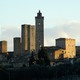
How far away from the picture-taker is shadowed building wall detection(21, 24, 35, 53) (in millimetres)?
129250

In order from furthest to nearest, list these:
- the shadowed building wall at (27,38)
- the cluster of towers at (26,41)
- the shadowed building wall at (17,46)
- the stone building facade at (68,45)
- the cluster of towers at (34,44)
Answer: the shadowed building wall at (17,46), the shadowed building wall at (27,38), the cluster of towers at (26,41), the stone building facade at (68,45), the cluster of towers at (34,44)

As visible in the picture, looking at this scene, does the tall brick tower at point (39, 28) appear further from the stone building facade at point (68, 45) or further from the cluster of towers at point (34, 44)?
the stone building facade at point (68, 45)

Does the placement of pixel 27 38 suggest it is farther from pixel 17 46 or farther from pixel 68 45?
pixel 68 45

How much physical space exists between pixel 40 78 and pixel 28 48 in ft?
203

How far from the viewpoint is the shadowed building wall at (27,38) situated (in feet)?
424

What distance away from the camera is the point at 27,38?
431 ft

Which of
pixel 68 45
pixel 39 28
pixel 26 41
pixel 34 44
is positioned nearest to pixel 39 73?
pixel 39 28

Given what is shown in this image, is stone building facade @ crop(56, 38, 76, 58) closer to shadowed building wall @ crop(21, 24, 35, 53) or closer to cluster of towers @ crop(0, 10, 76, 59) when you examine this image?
cluster of towers @ crop(0, 10, 76, 59)

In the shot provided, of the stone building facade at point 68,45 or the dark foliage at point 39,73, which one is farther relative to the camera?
the stone building facade at point 68,45

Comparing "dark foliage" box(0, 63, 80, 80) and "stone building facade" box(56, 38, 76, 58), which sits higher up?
"stone building facade" box(56, 38, 76, 58)

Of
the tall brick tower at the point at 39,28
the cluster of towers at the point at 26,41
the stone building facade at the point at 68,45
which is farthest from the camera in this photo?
the cluster of towers at the point at 26,41

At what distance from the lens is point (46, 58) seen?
3290 inches

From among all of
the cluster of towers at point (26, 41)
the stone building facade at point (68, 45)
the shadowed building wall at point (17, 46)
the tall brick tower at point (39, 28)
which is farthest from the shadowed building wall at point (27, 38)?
the tall brick tower at point (39, 28)

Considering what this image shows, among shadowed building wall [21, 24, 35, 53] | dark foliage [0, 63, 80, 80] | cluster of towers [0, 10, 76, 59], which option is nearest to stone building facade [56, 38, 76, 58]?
cluster of towers [0, 10, 76, 59]
